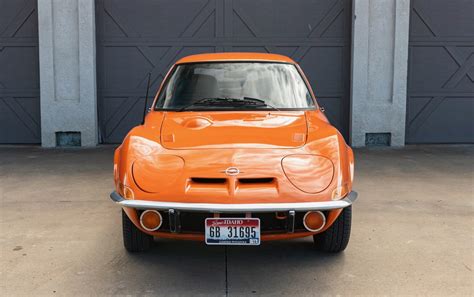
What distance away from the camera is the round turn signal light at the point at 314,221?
3125 millimetres

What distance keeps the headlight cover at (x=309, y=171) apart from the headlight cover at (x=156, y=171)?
0.69 m

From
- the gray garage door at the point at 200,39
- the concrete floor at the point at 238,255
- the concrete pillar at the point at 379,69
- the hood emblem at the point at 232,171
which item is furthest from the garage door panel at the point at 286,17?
the hood emblem at the point at 232,171

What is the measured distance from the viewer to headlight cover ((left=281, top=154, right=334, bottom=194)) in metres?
3.12

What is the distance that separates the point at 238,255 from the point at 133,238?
2.56 feet

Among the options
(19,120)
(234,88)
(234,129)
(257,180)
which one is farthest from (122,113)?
(257,180)

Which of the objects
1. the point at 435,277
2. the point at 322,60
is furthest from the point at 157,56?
the point at 435,277

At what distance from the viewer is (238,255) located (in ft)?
12.2

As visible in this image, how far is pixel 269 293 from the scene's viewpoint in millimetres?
3105

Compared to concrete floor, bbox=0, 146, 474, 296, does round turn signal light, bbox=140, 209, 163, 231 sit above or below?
above

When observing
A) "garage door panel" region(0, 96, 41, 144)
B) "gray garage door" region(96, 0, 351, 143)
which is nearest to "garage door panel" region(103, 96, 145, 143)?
"gray garage door" region(96, 0, 351, 143)

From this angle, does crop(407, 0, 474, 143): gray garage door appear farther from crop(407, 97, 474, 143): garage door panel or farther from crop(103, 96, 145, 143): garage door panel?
crop(103, 96, 145, 143): garage door panel

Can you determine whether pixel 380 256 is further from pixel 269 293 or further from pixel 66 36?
pixel 66 36

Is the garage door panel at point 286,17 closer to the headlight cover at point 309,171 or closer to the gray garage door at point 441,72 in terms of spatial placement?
the gray garage door at point 441,72

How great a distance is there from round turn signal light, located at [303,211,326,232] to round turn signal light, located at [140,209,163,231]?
0.91 meters
